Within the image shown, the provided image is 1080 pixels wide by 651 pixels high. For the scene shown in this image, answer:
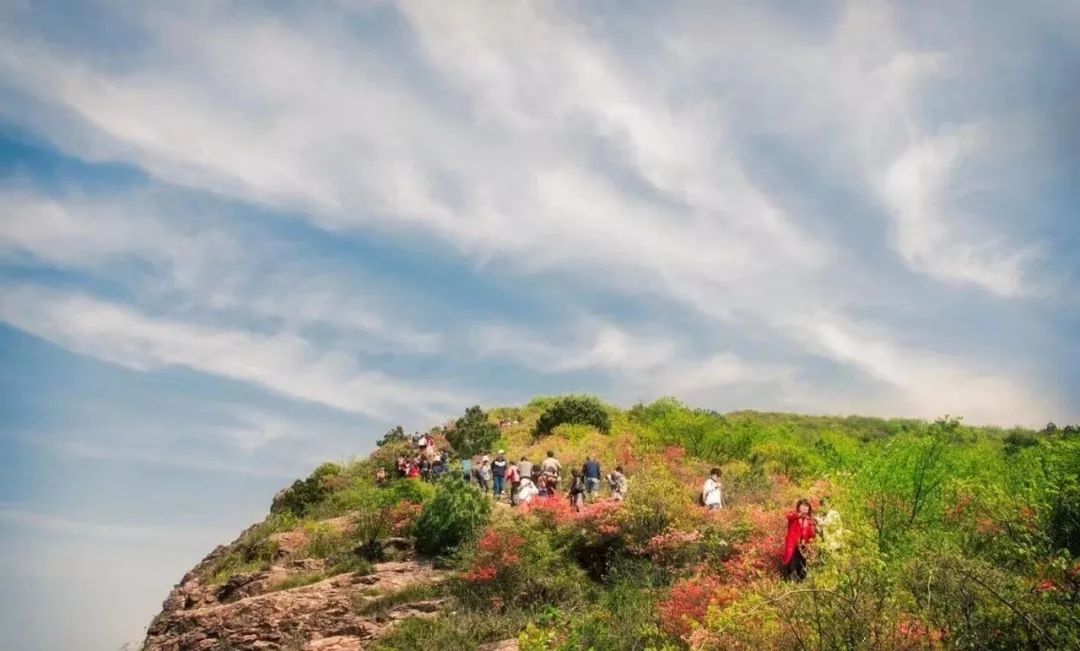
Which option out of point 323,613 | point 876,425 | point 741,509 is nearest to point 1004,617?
point 741,509

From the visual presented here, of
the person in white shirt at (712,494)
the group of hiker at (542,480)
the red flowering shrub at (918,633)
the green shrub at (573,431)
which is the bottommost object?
the red flowering shrub at (918,633)

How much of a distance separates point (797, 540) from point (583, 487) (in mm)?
10886

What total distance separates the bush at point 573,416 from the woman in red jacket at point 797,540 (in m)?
31.9

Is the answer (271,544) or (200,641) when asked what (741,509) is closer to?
(200,641)

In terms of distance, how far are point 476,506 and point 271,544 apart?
9.22 metres

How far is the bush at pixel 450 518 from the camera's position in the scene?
21938mm

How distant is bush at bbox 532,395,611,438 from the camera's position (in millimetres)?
46375

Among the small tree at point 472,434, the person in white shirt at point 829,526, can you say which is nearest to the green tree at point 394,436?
the small tree at point 472,434

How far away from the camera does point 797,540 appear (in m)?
13.5

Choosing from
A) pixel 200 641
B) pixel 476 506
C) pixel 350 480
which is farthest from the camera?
pixel 350 480

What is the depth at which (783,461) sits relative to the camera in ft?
106

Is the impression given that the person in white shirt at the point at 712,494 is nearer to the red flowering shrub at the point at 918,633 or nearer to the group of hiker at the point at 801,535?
the group of hiker at the point at 801,535

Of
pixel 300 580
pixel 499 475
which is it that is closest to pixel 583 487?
pixel 499 475

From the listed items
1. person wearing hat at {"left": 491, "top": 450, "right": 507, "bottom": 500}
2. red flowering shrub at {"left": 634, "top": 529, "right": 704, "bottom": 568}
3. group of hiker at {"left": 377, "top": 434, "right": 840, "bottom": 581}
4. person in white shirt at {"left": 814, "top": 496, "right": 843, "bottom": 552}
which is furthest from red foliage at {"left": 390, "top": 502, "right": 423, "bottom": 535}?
person in white shirt at {"left": 814, "top": 496, "right": 843, "bottom": 552}
